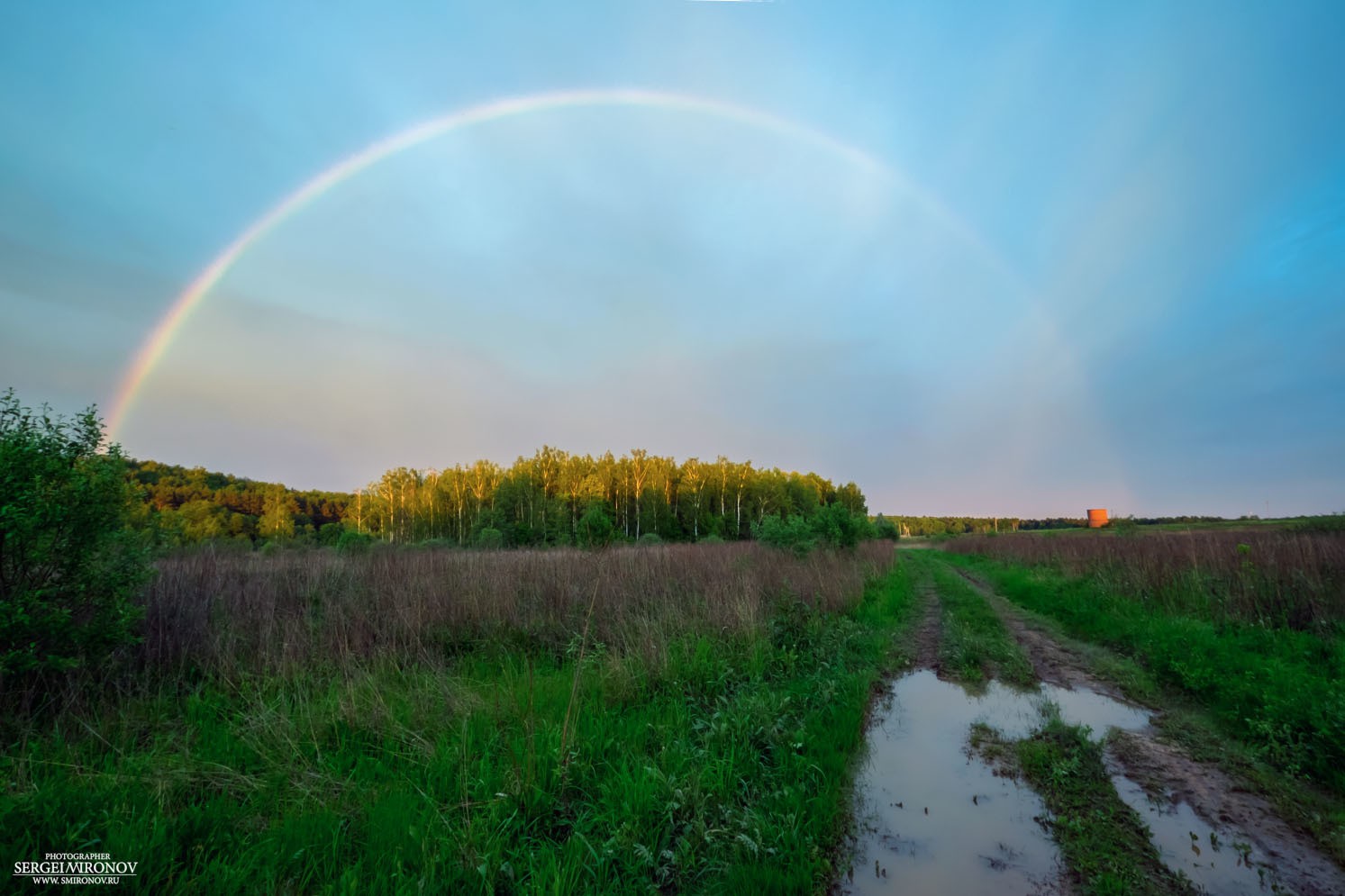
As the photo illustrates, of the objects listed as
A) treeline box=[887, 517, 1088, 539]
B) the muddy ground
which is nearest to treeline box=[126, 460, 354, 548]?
the muddy ground

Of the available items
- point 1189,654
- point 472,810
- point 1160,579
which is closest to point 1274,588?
point 1160,579

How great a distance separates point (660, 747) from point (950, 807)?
7.76ft

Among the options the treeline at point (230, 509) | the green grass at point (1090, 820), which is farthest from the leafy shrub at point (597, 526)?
the green grass at point (1090, 820)

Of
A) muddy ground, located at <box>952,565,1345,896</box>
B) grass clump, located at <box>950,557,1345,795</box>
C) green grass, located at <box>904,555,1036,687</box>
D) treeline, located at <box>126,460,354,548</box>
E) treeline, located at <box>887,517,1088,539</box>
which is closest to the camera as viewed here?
muddy ground, located at <box>952,565,1345,896</box>

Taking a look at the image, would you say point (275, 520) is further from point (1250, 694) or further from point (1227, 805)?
point (1250, 694)

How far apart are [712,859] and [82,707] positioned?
594 centimetres

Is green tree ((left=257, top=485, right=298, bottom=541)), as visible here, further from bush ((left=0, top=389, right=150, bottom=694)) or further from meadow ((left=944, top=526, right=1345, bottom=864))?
meadow ((left=944, top=526, right=1345, bottom=864))

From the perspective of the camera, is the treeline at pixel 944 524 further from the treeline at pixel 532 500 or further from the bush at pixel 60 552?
the bush at pixel 60 552

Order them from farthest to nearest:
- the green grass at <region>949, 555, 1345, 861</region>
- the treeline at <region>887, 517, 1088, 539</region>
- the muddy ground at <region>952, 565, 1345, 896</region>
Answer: the treeline at <region>887, 517, 1088, 539</region> < the green grass at <region>949, 555, 1345, 861</region> < the muddy ground at <region>952, 565, 1345, 896</region>

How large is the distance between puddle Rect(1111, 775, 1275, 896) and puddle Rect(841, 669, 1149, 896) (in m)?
0.69

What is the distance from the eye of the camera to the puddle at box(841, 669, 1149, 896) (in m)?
3.09

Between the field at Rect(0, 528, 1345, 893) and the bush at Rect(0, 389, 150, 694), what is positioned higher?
the bush at Rect(0, 389, 150, 694)

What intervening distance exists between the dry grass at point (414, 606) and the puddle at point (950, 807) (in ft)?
8.96

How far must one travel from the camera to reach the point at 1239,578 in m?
9.53
